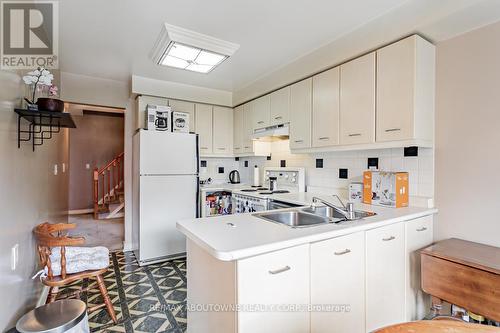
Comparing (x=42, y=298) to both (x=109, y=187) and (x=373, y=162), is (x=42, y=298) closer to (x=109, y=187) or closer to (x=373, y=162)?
(x=373, y=162)

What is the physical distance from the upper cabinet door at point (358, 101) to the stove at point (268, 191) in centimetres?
90

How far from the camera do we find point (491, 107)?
5.69 feet

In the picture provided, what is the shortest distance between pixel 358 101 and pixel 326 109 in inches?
13.7

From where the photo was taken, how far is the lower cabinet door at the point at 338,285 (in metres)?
1.32

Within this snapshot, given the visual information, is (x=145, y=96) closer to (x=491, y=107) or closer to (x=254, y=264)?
(x=254, y=264)

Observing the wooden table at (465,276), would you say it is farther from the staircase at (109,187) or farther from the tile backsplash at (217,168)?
the staircase at (109,187)

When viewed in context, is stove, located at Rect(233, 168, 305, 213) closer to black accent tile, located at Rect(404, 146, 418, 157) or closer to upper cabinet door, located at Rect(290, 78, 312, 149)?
upper cabinet door, located at Rect(290, 78, 312, 149)

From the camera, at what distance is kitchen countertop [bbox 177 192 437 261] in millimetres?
1096

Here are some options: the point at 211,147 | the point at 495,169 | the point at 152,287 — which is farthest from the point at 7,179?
the point at 495,169

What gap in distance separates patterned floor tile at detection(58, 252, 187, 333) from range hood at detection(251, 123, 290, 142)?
1.93m

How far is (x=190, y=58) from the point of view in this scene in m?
2.53

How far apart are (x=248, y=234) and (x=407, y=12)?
1899 millimetres

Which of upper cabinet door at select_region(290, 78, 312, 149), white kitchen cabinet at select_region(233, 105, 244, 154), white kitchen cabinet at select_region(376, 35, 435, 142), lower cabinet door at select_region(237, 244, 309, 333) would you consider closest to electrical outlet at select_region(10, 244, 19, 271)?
lower cabinet door at select_region(237, 244, 309, 333)

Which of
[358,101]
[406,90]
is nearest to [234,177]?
[358,101]
